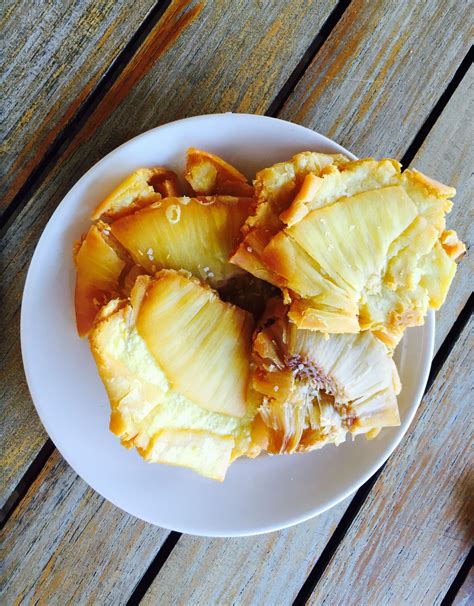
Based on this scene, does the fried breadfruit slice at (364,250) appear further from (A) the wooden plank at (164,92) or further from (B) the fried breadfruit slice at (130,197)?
(A) the wooden plank at (164,92)

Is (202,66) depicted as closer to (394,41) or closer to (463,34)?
(394,41)

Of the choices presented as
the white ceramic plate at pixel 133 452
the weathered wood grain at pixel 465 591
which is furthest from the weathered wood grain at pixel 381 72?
the weathered wood grain at pixel 465 591

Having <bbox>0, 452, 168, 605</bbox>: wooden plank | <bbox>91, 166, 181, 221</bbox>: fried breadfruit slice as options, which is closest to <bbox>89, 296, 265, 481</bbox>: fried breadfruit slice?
<bbox>91, 166, 181, 221</bbox>: fried breadfruit slice

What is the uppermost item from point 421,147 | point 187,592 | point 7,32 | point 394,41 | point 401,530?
point 394,41

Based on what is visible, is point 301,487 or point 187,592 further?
point 187,592

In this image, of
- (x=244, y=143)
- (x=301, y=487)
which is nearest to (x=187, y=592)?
(x=301, y=487)

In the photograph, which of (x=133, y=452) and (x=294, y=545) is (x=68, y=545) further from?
(x=294, y=545)

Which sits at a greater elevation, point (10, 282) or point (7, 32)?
point (7, 32)

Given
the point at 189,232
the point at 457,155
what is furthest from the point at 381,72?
the point at 189,232

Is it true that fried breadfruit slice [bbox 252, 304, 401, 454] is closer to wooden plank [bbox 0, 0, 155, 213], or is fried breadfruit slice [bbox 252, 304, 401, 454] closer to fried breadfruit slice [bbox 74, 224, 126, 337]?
fried breadfruit slice [bbox 74, 224, 126, 337]
